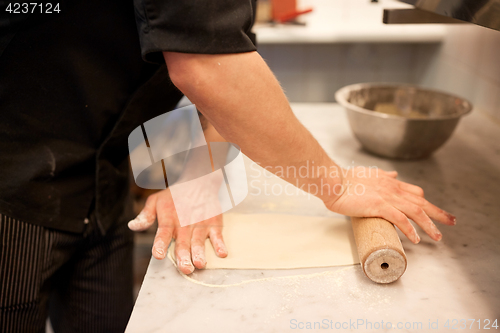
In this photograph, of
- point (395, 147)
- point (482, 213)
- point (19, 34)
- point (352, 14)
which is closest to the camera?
point (19, 34)

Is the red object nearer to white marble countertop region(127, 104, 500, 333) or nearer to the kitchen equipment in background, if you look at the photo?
the kitchen equipment in background

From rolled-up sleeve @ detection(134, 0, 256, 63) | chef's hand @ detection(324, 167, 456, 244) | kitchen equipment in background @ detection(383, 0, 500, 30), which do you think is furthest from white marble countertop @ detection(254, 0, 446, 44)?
rolled-up sleeve @ detection(134, 0, 256, 63)

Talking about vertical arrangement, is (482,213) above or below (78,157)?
below

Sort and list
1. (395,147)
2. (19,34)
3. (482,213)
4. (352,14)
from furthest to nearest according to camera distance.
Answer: (352,14) < (395,147) < (482,213) < (19,34)

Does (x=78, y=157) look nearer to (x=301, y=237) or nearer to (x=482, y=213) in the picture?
(x=301, y=237)

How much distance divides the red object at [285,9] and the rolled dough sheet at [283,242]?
1.21m

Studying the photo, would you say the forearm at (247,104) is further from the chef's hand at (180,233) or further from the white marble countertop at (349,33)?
the white marble countertop at (349,33)

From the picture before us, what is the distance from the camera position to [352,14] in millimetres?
1750

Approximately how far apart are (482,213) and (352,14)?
1.34 meters

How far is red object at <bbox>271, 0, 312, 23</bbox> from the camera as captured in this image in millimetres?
1627

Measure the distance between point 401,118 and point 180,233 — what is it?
1.67 ft

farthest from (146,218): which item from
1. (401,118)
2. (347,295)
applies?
(401,118)

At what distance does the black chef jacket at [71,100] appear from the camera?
54 cm

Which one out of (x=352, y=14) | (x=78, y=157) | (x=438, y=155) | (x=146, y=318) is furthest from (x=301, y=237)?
(x=352, y=14)
